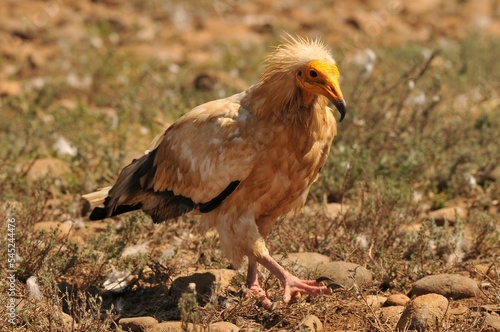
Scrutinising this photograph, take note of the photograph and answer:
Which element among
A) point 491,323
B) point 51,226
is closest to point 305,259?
point 491,323

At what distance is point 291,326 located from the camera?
498 centimetres

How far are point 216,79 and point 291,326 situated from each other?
5.67 meters

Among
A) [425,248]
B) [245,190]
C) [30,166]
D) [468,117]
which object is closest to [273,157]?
[245,190]

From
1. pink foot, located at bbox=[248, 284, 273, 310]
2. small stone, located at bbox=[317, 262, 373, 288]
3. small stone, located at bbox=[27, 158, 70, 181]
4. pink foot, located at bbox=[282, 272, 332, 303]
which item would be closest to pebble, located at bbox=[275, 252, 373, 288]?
small stone, located at bbox=[317, 262, 373, 288]

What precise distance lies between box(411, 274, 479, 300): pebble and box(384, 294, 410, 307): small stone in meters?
0.09

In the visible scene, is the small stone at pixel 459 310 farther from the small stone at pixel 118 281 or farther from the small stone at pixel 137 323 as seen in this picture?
the small stone at pixel 118 281

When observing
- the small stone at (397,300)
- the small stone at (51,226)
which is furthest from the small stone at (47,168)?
the small stone at (397,300)

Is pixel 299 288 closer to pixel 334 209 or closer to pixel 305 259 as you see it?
pixel 305 259

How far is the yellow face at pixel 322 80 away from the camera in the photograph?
205 inches

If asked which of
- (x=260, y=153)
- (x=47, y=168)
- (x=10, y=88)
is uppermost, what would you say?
(x=260, y=153)

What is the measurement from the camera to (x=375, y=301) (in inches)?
214

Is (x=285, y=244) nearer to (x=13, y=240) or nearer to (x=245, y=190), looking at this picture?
(x=245, y=190)

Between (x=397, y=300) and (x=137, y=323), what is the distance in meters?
1.68

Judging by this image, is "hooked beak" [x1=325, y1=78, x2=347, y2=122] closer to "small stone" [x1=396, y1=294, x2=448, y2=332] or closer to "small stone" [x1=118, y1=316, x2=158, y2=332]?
"small stone" [x1=396, y1=294, x2=448, y2=332]
